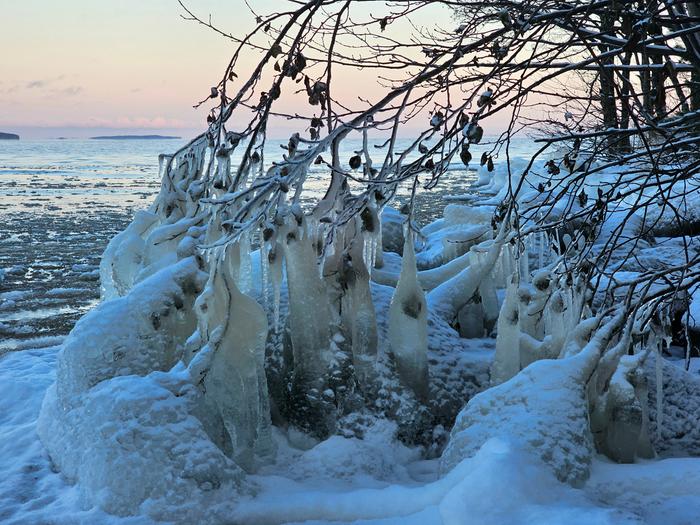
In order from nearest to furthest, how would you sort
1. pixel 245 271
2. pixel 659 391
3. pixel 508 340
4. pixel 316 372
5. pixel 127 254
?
pixel 659 391 < pixel 508 340 < pixel 316 372 < pixel 245 271 < pixel 127 254

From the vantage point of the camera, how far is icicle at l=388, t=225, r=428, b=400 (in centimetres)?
507

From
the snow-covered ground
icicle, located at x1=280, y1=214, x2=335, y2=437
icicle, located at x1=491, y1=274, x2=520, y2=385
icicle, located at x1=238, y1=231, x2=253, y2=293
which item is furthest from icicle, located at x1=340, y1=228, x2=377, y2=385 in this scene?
icicle, located at x1=491, y1=274, x2=520, y2=385

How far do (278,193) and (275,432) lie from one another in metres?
2.22

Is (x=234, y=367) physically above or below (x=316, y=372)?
above

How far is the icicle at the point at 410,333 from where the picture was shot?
5066mm

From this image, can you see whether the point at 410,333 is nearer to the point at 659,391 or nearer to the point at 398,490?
the point at 398,490

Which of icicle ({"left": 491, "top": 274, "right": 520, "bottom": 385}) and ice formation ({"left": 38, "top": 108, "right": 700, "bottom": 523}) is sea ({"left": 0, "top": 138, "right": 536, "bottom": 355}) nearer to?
ice formation ({"left": 38, "top": 108, "right": 700, "bottom": 523})

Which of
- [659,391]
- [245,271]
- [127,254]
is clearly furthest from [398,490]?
[127,254]

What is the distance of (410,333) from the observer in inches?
203

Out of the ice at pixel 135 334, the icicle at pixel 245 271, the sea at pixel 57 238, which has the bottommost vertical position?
the sea at pixel 57 238

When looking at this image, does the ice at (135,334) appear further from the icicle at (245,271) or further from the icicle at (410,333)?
the icicle at (410,333)

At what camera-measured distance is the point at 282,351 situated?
5289 mm

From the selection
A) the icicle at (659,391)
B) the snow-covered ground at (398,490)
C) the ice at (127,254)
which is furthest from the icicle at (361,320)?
the ice at (127,254)

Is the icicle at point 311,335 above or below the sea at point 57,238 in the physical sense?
above
